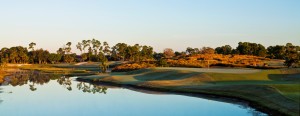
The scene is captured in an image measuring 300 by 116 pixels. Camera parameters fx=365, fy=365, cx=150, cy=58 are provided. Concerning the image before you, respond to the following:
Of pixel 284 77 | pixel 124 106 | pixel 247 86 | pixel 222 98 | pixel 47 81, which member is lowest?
pixel 124 106

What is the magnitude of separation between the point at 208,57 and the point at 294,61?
161 ft

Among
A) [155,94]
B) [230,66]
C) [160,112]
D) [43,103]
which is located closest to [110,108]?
[160,112]

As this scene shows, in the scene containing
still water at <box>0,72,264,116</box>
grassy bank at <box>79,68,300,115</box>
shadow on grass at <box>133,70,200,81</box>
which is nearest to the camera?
still water at <box>0,72,264,116</box>

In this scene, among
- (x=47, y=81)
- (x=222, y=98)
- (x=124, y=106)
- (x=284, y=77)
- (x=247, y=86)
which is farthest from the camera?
(x=47, y=81)

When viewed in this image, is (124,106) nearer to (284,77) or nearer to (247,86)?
(247,86)

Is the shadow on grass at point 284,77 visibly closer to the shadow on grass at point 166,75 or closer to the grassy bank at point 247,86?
the grassy bank at point 247,86

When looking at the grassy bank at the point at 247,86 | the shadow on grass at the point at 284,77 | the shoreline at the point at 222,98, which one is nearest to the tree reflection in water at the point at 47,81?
the grassy bank at the point at 247,86

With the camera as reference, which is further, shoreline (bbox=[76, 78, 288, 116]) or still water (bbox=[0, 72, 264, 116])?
still water (bbox=[0, 72, 264, 116])

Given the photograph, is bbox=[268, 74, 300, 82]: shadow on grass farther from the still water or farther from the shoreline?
the still water

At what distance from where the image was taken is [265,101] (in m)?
42.8

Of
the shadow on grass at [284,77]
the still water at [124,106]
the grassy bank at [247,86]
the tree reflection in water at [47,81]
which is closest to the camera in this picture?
the still water at [124,106]

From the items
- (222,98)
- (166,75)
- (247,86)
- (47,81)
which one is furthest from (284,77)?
(47,81)

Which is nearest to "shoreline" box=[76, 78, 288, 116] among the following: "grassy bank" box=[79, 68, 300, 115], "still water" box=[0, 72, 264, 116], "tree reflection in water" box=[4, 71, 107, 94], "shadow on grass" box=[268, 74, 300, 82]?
"grassy bank" box=[79, 68, 300, 115]

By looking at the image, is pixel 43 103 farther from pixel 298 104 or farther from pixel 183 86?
pixel 298 104
